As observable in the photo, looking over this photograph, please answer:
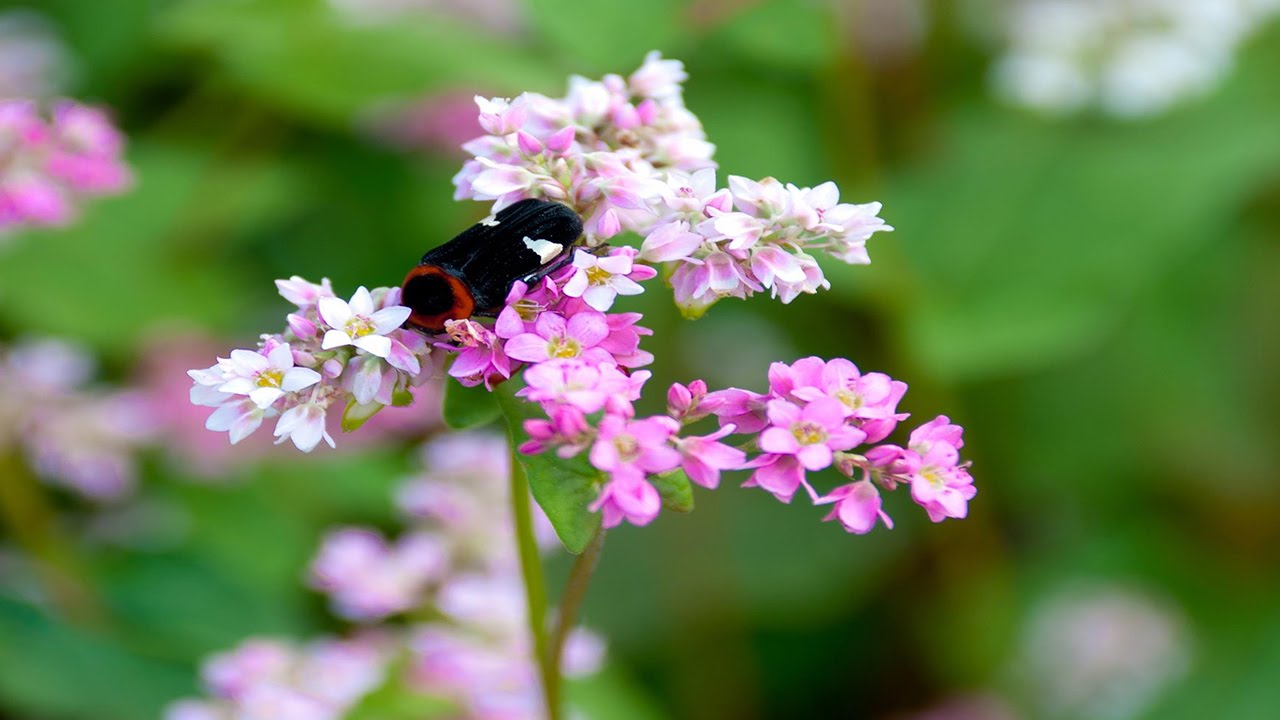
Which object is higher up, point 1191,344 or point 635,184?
point 1191,344

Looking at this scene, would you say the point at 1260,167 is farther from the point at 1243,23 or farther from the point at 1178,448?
the point at 1178,448

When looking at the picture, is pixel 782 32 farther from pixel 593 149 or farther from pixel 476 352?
pixel 476 352

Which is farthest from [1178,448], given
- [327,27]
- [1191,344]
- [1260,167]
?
[327,27]

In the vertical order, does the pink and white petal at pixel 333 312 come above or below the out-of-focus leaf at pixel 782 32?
below

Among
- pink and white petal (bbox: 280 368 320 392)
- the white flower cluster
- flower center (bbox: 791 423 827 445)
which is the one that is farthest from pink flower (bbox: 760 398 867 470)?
the white flower cluster

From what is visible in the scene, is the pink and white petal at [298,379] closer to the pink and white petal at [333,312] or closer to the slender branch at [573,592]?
the pink and white petal at [333,312]

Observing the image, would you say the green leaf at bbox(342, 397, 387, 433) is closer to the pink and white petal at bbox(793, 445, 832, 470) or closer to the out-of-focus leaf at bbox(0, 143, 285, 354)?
the pink and white petal at bbox(793, 445, 832, 470)

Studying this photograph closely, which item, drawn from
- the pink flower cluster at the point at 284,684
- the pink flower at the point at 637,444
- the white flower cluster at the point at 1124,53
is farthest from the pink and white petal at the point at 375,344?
the white flower cluster at the point at 1124,53
